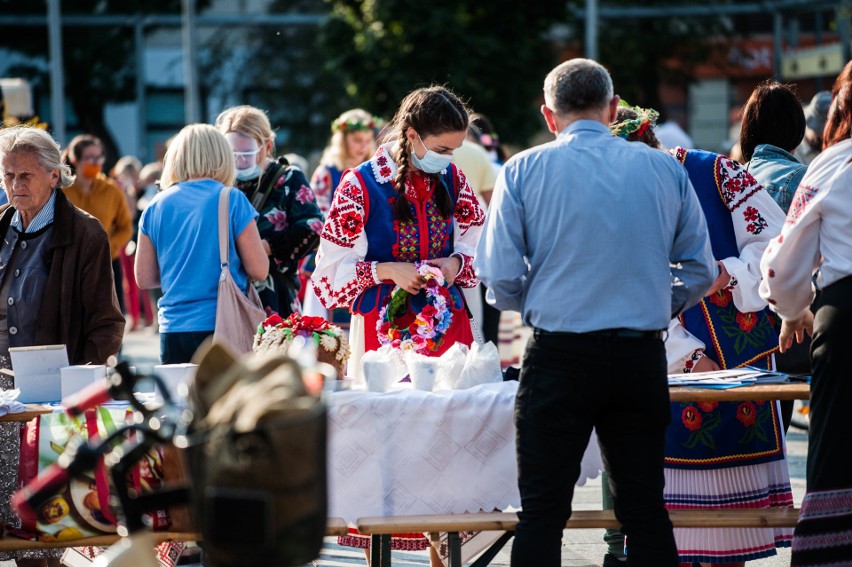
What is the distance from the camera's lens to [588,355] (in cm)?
388

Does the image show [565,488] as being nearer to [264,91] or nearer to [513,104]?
[513,104]

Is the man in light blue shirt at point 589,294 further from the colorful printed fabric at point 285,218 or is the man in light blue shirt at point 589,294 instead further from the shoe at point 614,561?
the colorful printed fabric at point 285,218

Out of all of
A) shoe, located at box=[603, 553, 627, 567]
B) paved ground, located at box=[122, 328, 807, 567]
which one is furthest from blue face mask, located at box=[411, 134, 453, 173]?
paved ground, located at box=[122, 328, 807, 567]

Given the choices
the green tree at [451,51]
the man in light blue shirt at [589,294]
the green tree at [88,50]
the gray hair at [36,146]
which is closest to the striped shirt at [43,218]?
the gray hair at [36,146]

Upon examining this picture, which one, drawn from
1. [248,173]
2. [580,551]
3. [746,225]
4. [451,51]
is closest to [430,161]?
[746,225]

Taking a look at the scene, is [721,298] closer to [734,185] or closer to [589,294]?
[734,185]

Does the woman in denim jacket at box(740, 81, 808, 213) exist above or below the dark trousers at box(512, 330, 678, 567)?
above

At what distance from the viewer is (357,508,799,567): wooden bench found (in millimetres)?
4414

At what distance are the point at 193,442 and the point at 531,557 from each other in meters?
1.49

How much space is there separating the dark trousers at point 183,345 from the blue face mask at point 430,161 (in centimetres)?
118

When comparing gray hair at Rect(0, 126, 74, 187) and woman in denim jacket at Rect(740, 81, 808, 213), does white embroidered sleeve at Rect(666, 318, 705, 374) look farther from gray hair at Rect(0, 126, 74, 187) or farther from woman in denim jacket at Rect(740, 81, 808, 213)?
gray hair at Rect(0, 126, 74, 187)

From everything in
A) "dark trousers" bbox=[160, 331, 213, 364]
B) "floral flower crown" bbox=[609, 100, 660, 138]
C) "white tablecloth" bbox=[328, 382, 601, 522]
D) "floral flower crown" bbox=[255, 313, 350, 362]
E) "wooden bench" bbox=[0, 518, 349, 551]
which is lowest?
"wooden bench" bbox=[0, 518, 349, 551]

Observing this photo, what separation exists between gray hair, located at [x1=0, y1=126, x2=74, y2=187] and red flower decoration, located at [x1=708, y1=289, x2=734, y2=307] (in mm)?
2612

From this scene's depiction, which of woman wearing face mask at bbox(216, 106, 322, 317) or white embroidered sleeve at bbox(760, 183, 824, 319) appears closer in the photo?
white embroidered sleeve at bbox(760, 183, 824, 319)
